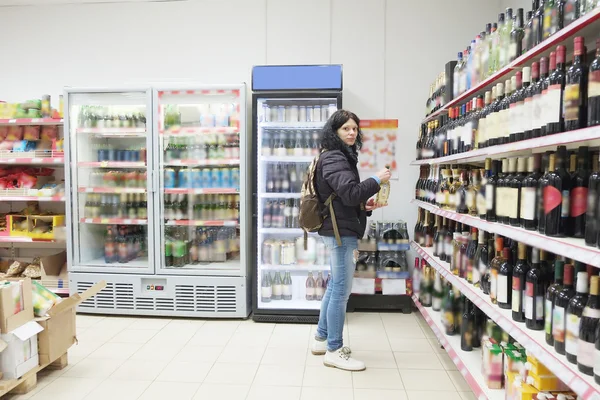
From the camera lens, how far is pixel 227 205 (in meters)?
4.70

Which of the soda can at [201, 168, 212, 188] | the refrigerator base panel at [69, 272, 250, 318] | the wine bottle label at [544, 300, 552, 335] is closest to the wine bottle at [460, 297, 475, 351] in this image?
the wine bottle label at [544, 300, 552, 335]

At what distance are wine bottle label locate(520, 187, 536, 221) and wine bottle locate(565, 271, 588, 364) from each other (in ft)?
1.21

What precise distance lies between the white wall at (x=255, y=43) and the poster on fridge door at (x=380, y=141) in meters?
0.08

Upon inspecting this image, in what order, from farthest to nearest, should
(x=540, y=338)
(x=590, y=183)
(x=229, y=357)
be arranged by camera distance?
(x=229, y=357), (x=540, y=338), (x=590, y=183)

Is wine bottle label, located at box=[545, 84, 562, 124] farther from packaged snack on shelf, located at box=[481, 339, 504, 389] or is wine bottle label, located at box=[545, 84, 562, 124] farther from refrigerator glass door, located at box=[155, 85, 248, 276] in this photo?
refrigerator glass door, located at box=[155, 85, 248, 276]

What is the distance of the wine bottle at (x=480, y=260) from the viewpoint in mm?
2623

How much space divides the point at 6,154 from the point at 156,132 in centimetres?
185

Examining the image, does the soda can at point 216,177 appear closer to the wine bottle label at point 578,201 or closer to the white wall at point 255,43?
the white wall at point 255,43

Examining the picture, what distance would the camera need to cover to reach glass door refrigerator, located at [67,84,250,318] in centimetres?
436

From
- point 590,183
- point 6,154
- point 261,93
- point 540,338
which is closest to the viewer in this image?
point 590,183

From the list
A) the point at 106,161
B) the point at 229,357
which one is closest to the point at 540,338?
the point at 229,357

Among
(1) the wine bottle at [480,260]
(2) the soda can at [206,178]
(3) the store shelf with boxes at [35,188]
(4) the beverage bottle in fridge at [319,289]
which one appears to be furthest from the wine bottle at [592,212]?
(3) the store shelf with boxes at [35,188]

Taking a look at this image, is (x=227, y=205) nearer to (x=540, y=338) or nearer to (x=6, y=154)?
(x=6, y=154)

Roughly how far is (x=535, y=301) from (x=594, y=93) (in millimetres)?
908
